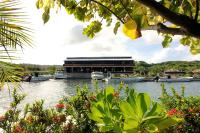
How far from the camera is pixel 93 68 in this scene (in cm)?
12075

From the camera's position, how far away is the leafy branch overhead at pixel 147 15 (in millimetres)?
1540

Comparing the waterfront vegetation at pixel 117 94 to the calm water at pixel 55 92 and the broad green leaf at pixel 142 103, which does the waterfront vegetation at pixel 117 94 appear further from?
the calm water at pixel 55 92

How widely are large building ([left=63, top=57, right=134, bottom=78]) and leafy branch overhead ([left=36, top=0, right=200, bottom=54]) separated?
112 metres

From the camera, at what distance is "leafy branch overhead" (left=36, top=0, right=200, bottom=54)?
1.54 meters

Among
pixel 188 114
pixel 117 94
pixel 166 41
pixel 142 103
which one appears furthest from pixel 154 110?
pixel 117 94

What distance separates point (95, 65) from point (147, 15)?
117 meters

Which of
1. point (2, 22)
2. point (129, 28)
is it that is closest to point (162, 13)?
point (129, 28)

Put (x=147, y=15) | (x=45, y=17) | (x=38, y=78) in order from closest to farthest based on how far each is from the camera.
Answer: (x=147, y=15) < (x=45, y=17) < (x=38, y=78)

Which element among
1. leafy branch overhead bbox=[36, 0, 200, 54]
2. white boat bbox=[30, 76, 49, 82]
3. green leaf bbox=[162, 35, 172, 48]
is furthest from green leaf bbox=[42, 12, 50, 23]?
white boat bbox=[30, 76, 49, 82]

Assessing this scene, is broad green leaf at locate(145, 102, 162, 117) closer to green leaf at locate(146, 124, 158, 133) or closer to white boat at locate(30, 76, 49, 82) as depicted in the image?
green leaf at locate(146, 124, 158, 133)

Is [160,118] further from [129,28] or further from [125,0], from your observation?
[125,0]

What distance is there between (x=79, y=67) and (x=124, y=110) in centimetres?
11856

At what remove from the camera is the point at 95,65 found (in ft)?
392

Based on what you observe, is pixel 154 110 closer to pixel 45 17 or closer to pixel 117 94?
pixel 45 17
